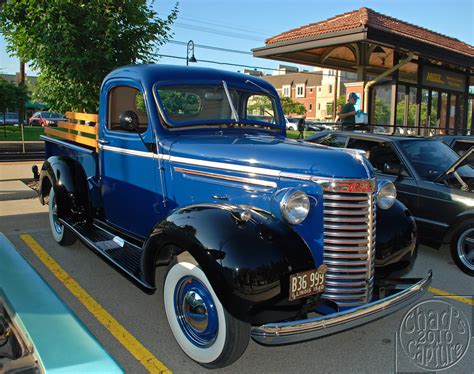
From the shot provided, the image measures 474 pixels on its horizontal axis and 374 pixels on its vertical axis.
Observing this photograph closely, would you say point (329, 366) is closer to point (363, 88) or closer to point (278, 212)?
point (278, 212)

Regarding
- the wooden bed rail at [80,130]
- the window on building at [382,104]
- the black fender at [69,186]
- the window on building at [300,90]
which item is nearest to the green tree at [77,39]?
the wooden bed rail at [80,130]

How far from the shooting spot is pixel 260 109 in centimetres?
450

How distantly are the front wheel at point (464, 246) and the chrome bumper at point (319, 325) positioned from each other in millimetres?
2635

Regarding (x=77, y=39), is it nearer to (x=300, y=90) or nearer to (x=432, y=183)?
(x=432, y=183)

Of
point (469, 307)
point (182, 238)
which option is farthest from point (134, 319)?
point (469, 307)

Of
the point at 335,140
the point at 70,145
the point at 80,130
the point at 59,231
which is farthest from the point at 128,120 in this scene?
the point at 335,140

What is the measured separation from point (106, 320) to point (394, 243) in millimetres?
2382

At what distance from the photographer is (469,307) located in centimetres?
391

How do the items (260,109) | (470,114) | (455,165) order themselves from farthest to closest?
(470,114), (455,165), (260,109)

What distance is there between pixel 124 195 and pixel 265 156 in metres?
1.84

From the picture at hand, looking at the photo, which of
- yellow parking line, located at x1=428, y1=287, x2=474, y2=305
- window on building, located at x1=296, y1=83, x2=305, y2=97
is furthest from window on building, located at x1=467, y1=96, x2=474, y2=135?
window on building, located at x1=296, y1=83, x2=305, y2=97

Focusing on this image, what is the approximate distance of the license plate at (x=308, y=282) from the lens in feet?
8.49

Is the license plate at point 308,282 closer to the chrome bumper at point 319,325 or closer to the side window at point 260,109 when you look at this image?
the chrome bumper at point 319,325

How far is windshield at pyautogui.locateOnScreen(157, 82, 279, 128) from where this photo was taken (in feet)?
13.0
